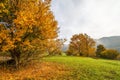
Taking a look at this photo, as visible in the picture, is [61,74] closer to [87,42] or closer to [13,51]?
[13,51]

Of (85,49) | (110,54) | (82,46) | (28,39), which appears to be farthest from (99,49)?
(28,39)

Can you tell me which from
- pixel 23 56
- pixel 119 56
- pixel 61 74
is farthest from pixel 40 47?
pixel 119 56

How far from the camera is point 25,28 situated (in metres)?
14.4

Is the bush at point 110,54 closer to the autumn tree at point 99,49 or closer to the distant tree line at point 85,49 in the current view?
the distant tree line at point 85,49

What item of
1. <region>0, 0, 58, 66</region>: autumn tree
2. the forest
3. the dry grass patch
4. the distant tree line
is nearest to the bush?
the distant tree line

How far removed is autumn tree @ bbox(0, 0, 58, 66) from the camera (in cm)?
1404

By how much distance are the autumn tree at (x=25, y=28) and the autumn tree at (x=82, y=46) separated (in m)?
51.9

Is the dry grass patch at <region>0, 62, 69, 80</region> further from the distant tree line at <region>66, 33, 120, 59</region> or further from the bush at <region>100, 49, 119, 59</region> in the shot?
the distant tree line at <region>66, 33, 120, 59</region>

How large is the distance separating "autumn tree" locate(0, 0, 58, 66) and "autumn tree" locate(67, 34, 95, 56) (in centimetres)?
5189

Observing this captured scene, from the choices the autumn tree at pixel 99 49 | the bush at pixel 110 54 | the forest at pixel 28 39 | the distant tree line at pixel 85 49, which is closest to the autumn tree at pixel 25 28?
the forest at pixel 28 39

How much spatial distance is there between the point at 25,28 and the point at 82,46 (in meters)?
57.3

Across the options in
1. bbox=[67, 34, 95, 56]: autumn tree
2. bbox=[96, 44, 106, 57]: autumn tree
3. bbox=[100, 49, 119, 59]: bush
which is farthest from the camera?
bbox=[96, 44, 106, 57]: autumn tree

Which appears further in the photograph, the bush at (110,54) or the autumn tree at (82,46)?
the autumn tree at (82,46)

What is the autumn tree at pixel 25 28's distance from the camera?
14.0 m
